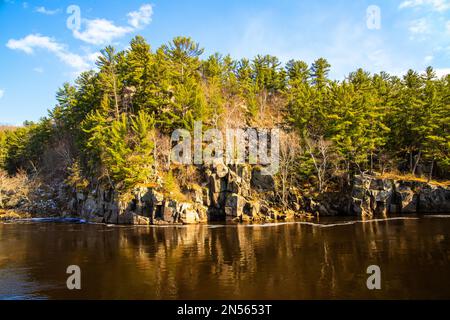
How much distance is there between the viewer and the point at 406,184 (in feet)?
161

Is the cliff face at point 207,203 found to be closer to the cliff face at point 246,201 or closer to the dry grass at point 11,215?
the cliff face at point 246,201

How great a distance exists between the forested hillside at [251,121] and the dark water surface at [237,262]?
14.8 meters

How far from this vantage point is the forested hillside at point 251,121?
49.0 meters

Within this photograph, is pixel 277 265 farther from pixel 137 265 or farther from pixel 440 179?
pixel 440 179

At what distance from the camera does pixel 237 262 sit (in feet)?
75.4

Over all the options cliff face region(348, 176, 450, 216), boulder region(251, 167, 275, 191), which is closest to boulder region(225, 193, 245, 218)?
boulder region(251, 167, 275, 191)

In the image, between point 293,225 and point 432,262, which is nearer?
point 432,262

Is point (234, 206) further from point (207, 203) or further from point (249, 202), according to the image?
point (207, 203)

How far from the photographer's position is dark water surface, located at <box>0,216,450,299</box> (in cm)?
1689

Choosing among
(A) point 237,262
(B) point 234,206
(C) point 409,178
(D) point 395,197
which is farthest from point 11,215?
(C) point 409,178

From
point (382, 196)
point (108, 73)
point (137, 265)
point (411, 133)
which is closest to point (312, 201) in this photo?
point (382, 196)

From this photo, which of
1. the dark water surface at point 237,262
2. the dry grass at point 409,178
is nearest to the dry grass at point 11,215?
the dark water surface at point 237,262

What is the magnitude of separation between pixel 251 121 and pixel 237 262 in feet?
155
